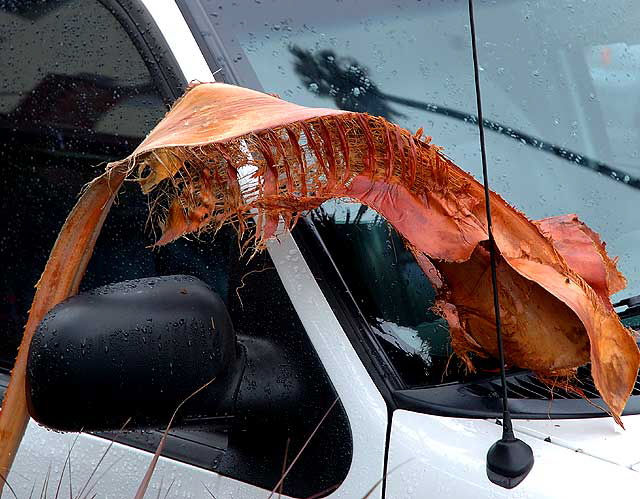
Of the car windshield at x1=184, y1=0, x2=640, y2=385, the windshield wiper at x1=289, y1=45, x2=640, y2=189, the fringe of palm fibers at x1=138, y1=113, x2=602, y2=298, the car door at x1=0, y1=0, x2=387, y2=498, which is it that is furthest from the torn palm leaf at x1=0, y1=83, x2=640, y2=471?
the windshield wiper at x1=289, y1=45, x2=640, y2=189

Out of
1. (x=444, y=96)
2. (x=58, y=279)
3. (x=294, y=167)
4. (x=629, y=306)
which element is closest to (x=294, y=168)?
(x=294, y=167)

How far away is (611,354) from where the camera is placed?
5.76 ft

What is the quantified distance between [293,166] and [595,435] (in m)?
0.73

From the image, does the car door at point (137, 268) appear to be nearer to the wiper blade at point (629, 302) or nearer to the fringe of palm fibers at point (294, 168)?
the fringe of palm fibers at point (294, 168)

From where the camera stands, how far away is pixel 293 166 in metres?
1.64

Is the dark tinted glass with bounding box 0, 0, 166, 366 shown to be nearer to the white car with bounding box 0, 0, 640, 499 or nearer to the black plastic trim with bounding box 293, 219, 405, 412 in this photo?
the white car with bounding box 0, 0, 640, 499

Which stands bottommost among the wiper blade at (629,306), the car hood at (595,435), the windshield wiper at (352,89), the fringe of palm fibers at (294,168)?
the wiper blade at (629,306)

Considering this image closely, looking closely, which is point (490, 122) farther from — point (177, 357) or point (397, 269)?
point (177, 357)

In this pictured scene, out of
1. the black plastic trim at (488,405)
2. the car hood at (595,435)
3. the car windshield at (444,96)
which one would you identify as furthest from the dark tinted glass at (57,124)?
the car hood at (595,435)

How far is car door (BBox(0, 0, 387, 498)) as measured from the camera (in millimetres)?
1987

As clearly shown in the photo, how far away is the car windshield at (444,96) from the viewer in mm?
2061

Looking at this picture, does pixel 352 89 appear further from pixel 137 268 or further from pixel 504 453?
pixel 504 453

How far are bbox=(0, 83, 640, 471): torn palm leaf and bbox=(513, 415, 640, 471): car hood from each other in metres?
0.10

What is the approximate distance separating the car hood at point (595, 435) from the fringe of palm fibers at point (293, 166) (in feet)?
1.48
